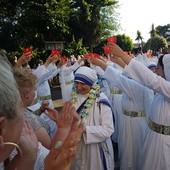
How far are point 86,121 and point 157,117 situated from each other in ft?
2.74

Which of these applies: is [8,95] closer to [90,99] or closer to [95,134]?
[95,134]

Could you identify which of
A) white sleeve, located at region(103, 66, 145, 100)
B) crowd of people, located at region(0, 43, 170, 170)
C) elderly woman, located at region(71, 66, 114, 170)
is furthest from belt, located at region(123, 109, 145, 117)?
elderly woman, located at region(71, 66, 114, 170)

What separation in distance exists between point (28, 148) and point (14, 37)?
1900cm

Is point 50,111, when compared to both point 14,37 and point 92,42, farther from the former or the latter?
point 92,42

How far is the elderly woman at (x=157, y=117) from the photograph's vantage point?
139 inches

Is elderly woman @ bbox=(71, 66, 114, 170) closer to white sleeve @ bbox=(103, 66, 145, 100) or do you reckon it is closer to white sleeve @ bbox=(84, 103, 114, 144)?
white sleeve @ bbox=(84, 103, 114, 144)

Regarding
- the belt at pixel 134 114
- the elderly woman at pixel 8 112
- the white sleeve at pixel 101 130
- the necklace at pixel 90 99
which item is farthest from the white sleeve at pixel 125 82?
the elderly woman at pixel 8 112

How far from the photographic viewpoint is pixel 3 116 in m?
1.22

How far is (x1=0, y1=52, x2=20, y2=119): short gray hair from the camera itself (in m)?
1.21

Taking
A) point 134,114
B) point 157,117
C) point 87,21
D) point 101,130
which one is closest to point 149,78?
point 157,117

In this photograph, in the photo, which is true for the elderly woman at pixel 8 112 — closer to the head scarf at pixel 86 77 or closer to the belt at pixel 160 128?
the belt at pixel 160 128

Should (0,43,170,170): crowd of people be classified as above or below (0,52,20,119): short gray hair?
below

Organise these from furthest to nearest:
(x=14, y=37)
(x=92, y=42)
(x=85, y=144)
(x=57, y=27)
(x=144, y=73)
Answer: (x=92, y=42) → (x=57, y=27) → (x=14, y=37) → (x=85, y=144) → (x=144, y=73)

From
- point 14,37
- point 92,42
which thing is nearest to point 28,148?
point 14,37
